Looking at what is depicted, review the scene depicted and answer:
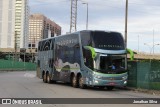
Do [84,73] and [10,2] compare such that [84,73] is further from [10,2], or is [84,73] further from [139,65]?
[10,2]

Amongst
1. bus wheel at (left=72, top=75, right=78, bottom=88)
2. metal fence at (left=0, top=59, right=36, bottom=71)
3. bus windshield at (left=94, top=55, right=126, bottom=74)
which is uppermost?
bus windshield at (left=94, top=55, right=126, bottom=74)

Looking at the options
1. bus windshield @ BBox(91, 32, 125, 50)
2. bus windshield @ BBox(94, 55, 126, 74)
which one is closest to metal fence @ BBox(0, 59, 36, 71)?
bus windshield @ BBox(91, 32, 125, 50)

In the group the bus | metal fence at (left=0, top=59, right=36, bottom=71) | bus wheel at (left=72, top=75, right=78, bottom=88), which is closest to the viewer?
the bus

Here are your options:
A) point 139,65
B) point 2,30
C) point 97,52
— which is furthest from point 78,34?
point 2,30

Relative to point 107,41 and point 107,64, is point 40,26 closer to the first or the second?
point 107,41

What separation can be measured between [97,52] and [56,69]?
7.11m

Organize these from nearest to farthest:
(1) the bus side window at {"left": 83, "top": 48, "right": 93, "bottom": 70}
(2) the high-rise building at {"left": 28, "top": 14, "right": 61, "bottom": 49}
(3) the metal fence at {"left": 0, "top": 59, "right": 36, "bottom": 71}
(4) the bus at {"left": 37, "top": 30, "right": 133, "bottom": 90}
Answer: (4) the bus at {"left": 37, "top": 30, "right": 133, "bottom": 90}, (1) the bus side window at {"left": 83, "top": 48, "right": 93, "bottom": 70}, (3) the metal fence at {"left": 0, "top": 59, "right": 36, "bottom": 71}, (2) the high-rise building at {"left": 28, "top": 14, "right": 61, "bottom": 49}

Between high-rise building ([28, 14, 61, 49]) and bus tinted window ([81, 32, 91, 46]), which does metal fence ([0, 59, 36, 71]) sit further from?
bus tinted window ([81, 32, 91, 46])

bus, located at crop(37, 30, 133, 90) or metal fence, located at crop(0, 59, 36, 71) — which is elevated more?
bus, located at crop(37, 30, 133, 90)

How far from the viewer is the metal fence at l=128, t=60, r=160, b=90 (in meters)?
25.9

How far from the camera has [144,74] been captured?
27031 mm

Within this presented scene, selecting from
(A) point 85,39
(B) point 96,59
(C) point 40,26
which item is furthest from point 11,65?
(B) point 96,59

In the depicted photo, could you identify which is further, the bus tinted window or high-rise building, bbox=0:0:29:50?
high-rise building, bbox=0:0:29:50

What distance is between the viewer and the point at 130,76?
95.3 feet
